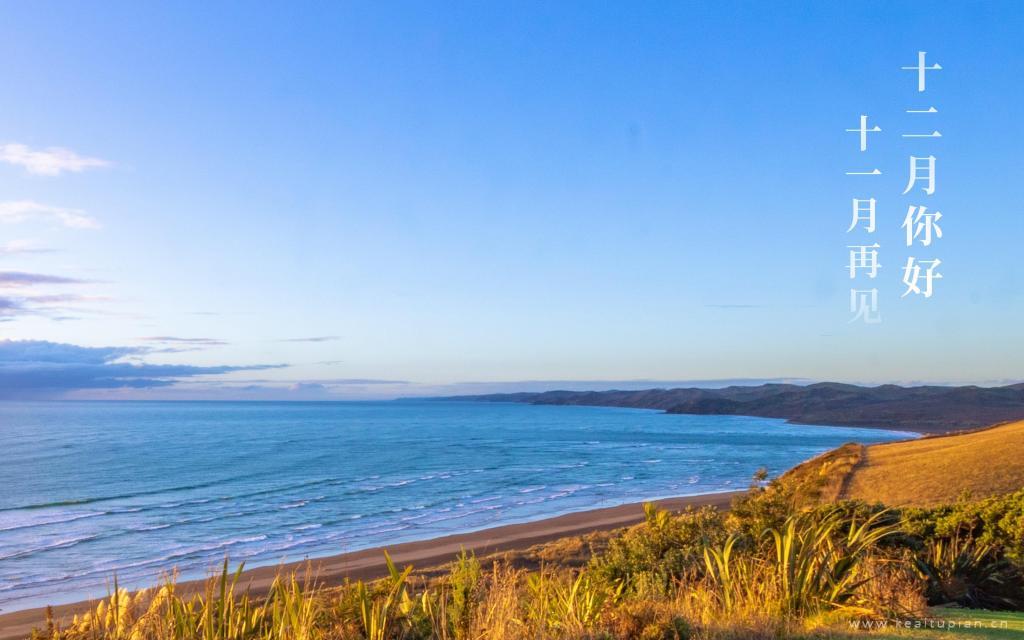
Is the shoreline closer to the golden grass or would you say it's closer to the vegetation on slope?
the golden grass

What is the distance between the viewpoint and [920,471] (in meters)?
20.7

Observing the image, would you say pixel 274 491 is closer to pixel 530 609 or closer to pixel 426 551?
pixel 426 551

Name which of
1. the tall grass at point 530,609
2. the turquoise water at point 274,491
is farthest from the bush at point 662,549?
the turquoise water at point 274,491

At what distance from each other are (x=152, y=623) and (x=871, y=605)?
519 centimetres

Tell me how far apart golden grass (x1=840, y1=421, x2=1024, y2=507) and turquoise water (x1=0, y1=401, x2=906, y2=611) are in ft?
41.1

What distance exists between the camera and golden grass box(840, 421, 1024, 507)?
58.1ft

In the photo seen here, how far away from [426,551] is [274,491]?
54.9 ft

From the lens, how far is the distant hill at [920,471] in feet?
58.6

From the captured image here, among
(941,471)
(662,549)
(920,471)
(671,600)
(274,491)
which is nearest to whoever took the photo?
(671,600)

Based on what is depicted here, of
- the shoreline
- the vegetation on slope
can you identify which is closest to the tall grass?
the vegetation on slope

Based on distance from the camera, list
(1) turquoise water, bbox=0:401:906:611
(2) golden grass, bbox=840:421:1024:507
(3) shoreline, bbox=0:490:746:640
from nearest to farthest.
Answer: (3) shoreline, bbox=0:490:746:640
(2) golden grass, bbox=840:421:1024:507
(1) turquoise water, bbox=0:401:906:611

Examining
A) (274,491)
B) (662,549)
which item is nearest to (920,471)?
(662,549)

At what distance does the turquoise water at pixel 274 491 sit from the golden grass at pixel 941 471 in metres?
12.5

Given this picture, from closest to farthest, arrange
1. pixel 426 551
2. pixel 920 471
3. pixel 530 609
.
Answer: pixel 530 609 < pixel 920 471 < pixel 426 551
